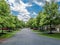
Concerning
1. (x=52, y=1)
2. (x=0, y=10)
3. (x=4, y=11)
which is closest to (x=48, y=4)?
(x=52, y=1)

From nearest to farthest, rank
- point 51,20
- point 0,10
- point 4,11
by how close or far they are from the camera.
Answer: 1. point 0,10
2. point 4,11
3. point 51,20

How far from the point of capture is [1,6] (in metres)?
32.3

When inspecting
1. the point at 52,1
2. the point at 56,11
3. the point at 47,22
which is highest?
the point at 52,1

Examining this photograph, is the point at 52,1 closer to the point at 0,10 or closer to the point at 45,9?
the point at 45,9

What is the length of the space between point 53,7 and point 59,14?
2.79m

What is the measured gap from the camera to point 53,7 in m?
49.0

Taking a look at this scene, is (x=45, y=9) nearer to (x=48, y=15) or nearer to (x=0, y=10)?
(x=48, y=15)

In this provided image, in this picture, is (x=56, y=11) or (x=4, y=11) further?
(x=56, y=11)

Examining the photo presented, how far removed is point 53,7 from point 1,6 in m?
21.1

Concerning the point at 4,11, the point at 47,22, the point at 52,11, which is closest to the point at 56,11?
the point at 52,11

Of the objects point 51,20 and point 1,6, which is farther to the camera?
point 51,20

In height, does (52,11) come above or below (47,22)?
above

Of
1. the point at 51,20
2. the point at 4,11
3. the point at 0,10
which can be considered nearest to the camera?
the point at 0,10

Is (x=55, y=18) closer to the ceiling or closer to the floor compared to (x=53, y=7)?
closer to the floor
